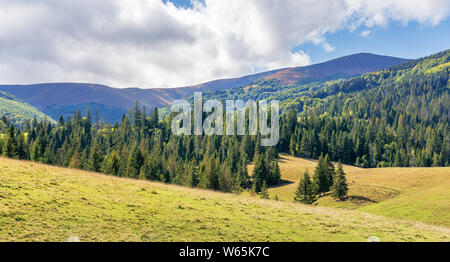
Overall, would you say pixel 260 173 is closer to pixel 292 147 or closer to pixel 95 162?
pixel 95 162

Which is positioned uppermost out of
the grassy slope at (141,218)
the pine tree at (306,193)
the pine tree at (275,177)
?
the grassy slope at (141,218)

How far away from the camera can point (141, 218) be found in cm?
1912

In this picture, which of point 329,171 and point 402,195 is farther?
point 329,171

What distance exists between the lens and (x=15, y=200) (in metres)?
17.7

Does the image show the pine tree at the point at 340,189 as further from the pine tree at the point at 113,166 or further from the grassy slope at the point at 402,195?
the pine tree at the point at 113,166

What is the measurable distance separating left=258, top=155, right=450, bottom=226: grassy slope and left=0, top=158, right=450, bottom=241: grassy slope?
2167cm

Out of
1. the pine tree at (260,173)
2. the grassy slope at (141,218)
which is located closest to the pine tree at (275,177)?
the pine tree at (260,173)

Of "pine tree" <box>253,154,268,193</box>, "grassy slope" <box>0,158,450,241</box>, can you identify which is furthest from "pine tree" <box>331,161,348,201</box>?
"pine tree" <box>253,154,268,193</box>

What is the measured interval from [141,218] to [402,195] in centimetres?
6450

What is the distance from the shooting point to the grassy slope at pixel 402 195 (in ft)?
139

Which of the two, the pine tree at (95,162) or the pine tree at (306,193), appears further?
the pine tree at (95,162)

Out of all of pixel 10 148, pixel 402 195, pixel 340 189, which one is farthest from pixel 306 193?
pixel 10 148

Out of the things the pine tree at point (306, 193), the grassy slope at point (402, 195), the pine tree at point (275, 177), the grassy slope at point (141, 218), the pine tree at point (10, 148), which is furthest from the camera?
the pine tree at point (275, 177)

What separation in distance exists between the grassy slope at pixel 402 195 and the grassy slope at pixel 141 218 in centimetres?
2167
